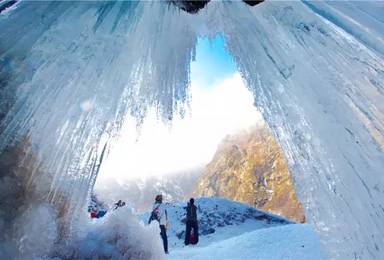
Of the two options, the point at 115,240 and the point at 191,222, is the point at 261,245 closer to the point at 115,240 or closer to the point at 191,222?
the point at 191,222

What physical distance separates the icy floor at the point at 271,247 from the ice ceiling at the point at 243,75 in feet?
17.6

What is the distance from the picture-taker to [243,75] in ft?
16.8

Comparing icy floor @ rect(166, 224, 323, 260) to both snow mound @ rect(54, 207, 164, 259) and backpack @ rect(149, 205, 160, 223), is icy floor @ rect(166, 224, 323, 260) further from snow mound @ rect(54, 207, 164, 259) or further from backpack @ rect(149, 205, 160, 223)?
snow mound @ rect(54, 207, 164, 259)

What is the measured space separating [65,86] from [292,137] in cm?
255

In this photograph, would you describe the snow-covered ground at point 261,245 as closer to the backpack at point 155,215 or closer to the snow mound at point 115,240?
the backpack at point 155,215

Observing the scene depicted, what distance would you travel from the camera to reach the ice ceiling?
14.5 ft

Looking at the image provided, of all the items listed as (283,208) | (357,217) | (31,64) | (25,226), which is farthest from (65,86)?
(283,208)

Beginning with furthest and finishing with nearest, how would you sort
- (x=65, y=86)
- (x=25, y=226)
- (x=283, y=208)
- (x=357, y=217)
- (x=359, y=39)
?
(x=283, y=208) < (x=25, y=226) < (x=65, y=86) < (x=359, y=39) < (x=357, y=217)

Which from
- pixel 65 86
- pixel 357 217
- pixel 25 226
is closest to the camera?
pixel 357 217

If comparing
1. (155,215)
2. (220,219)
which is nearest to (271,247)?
(155,215)

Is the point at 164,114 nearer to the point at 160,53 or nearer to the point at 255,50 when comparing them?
the point at 160,53

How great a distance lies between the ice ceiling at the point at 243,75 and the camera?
14.5 feet

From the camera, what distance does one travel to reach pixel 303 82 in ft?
15.6

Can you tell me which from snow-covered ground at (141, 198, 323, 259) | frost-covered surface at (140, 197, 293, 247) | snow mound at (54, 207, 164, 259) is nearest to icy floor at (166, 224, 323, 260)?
snow-covered ground at (141, 198, 323, 259)
